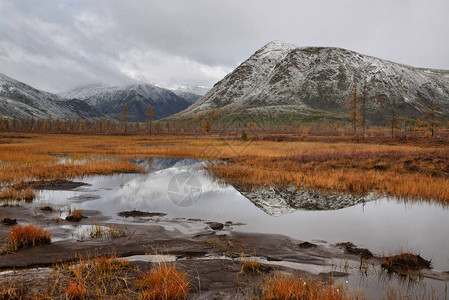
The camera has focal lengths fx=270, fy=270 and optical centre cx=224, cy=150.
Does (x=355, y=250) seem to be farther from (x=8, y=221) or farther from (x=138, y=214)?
(x=8, y=221)

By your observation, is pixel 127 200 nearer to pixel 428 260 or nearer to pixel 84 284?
pixel 84 284

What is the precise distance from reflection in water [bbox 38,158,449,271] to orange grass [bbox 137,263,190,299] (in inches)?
200

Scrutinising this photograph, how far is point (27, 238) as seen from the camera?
27.4 feet

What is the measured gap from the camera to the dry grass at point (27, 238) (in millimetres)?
8172

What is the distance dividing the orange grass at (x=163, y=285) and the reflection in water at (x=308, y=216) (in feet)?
16.6

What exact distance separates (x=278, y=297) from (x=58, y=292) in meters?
4.56

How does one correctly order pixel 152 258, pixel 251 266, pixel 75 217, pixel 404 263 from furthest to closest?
pixel 75 217, pixel 152 258, pixel 404 263, pixel 251 266

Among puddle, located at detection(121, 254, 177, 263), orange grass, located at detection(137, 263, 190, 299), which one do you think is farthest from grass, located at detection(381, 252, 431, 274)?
puddle, located at detection(121, 254, 177, 263)

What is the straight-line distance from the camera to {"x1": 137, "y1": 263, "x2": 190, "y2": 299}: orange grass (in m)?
5.52

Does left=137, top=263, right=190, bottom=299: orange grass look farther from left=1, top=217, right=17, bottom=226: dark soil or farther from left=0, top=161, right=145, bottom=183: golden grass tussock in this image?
left=0, top=161, right=145, bottom=183: golden grass tussock

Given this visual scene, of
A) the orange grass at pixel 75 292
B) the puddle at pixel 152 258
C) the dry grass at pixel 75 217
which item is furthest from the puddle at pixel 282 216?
the orange grass at pixel 75 292

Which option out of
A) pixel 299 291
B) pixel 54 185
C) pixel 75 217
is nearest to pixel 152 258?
pixel 299 291

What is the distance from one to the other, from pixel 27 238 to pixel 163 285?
552cm

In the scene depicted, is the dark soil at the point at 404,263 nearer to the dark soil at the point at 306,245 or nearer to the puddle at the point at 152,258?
the dark soil at the point at 306,245
